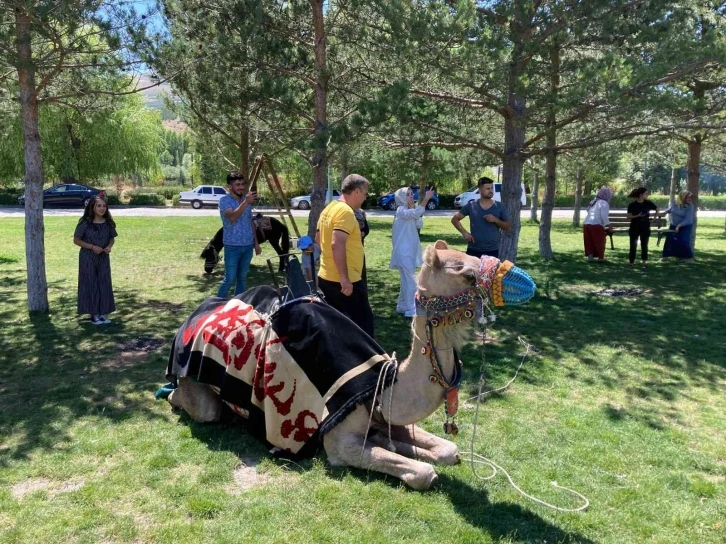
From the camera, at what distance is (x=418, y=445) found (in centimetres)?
393

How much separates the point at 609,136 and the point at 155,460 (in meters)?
8.05

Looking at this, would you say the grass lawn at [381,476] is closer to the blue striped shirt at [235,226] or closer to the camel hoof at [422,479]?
the camel hoof at [422,479]

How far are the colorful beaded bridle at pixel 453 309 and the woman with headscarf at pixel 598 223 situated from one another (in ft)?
36.8

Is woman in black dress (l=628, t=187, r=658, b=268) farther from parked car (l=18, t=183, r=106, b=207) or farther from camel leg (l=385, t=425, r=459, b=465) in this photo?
parked car (l=18, t=183, r=106, b=207)

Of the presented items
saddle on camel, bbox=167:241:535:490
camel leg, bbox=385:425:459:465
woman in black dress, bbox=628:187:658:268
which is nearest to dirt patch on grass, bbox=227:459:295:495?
saddle on camel, bbox=167:241:535:490

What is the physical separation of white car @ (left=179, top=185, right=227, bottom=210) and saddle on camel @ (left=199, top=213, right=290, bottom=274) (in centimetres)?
2765

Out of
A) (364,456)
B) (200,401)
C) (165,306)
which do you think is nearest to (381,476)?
(364,456)

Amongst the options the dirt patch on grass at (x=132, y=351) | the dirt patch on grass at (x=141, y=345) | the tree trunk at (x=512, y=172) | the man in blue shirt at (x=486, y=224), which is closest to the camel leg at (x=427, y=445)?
the dirt patch on grass at (x=132, y=351)

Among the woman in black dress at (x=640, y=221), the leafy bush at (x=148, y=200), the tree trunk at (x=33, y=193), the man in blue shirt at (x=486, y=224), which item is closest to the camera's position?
the man in blue shirt at (x=486, y=224)

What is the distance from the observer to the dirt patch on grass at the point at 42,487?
3580mm

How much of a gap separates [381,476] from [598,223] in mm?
11297

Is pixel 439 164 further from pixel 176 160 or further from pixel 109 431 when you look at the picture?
pixel 176 160

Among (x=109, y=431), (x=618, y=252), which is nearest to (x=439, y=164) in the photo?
(x=618, y=252)

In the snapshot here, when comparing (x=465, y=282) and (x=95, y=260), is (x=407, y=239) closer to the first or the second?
(x=95, y=260)
